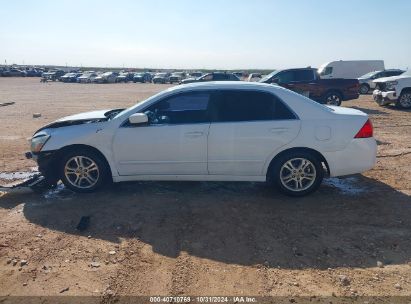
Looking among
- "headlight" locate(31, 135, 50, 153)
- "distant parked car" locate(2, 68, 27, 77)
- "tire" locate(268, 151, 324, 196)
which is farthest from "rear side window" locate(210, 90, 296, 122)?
"distant parked car" locate(2, 68, 27, 77)

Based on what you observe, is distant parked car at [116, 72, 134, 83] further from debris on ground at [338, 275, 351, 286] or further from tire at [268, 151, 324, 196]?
debris on ground at [338, 275, 351, 286]

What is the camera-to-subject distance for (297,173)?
204 inches

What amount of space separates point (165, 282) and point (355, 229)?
241 centimetres

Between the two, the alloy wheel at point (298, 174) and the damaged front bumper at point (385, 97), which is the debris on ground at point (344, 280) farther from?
the damaged front bumper at point (385, 97)

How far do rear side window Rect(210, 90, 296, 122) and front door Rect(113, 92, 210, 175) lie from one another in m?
0.20

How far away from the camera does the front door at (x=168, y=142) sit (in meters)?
5.10

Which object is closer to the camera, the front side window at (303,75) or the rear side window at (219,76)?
the front side window at (303,75)

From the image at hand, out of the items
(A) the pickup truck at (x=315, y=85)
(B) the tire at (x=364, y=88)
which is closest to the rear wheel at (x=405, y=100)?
(A) the pickup truck at (x=315, y=85)

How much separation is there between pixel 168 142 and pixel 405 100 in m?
13.8

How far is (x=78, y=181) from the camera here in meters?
5.45

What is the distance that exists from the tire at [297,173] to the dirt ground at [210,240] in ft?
0.54

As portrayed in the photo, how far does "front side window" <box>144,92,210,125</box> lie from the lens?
5199 mm

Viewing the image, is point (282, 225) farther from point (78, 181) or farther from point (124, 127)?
point (78, 181)

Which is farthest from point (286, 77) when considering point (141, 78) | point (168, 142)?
point (141, 78)
